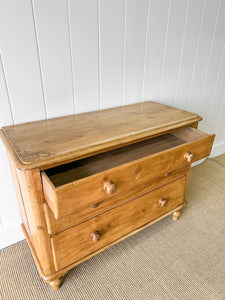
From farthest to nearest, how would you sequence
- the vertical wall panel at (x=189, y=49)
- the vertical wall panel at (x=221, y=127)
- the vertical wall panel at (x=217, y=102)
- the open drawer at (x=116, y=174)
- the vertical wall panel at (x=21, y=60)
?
1. the vertical wall panel at (x=221, y=127)
2. the vertical wall panel at (x=217, y=102)
3. the vertical wall panel at (x=189, y=49)
4. the vertical wall panel at (x=21, y=60)
5. the open drawer at (x=116, y=174)

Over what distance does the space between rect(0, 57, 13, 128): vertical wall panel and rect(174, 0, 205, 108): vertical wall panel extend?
103 centimetres

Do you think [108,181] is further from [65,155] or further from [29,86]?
[29,86]

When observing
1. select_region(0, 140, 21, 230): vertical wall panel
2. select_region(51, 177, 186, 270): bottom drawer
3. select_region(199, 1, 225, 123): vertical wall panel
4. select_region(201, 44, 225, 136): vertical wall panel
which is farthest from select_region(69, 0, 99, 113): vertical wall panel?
select_region(201, 44, 225, 136): vertical wall panel

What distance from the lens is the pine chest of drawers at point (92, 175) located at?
78cm

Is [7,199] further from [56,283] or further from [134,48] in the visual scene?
[134,48]

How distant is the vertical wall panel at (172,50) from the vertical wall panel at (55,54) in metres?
0.61

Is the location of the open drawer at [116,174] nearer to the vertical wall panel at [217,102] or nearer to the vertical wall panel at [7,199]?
the vertical wall panel at [7,199]

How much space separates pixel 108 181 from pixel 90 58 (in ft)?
2.02

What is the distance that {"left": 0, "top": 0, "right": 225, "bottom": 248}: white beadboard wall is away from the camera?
94cm

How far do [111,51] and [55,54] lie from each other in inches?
11.3

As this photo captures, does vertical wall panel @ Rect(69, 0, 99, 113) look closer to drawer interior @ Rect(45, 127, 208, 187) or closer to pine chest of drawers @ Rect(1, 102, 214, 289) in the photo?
pine chest of drawers @ Rect(1, 102, 214, 289)

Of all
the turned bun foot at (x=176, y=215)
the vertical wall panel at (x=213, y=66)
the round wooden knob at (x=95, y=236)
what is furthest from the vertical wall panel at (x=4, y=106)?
the vertical wall panel at (x=213, y=66)

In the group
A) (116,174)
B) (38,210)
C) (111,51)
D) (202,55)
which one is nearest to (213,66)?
(202,55)

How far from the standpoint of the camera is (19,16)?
2.91 ft
